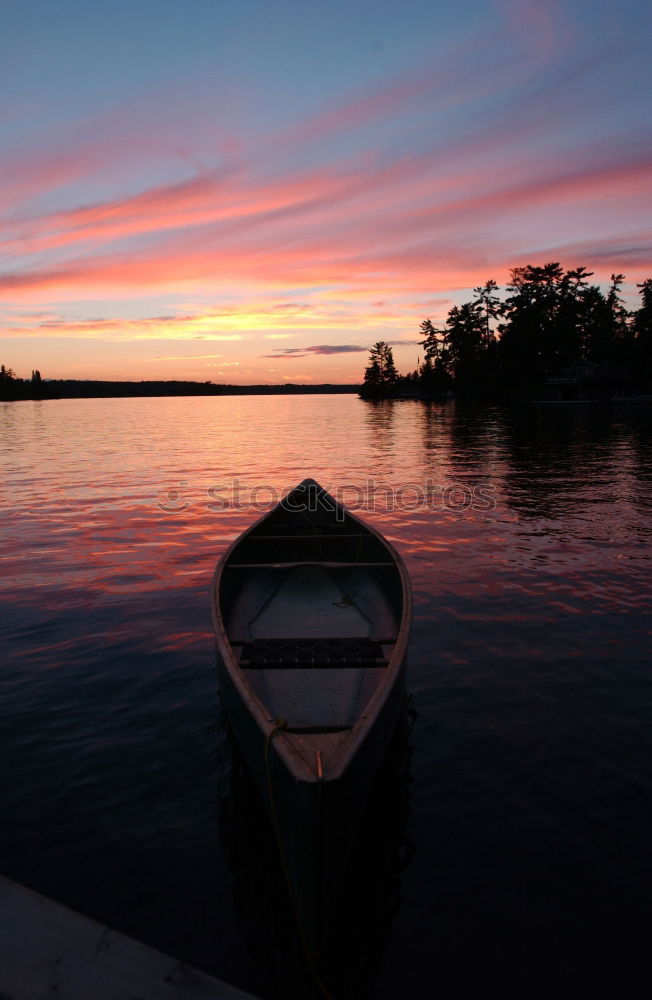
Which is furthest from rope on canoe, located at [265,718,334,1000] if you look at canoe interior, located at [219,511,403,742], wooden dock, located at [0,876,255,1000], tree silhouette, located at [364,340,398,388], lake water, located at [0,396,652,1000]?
tree silhouette, located at [364,340,398,388]

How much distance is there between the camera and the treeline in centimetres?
9425

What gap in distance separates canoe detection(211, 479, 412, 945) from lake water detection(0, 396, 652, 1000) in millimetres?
967

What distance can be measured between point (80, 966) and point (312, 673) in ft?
14.7

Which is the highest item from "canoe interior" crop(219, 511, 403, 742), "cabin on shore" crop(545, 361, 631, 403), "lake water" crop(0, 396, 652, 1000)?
"cabin on shore" crop(545, 361, 631, 403)

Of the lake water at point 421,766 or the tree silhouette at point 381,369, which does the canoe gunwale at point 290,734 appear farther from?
the tree silhouette at point 381,369

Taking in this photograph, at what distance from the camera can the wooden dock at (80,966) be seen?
2.77m

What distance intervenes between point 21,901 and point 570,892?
4.36m

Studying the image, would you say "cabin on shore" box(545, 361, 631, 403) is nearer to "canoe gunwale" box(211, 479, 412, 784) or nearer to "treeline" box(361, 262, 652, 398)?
"treeline" box(361, 262, 652, 398)

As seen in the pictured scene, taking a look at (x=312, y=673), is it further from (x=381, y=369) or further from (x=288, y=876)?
(x=381, y=369)

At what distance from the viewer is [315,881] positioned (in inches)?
163

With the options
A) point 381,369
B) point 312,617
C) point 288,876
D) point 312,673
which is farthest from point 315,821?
point 381,369

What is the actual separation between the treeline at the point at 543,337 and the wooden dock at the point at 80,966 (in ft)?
317

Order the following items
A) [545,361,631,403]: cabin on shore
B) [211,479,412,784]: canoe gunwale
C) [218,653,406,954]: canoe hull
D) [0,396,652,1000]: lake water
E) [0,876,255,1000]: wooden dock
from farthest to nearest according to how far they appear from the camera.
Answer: [545,361,631,403]: cabin on shore
[0,396,652,1000]: lake water
[211,479,412,784]: canoe gunwale
[218,653,406,954]: canoe hull
[0,876,255,1000]: wooden dock

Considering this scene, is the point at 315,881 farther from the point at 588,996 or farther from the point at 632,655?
the point at 632,655
